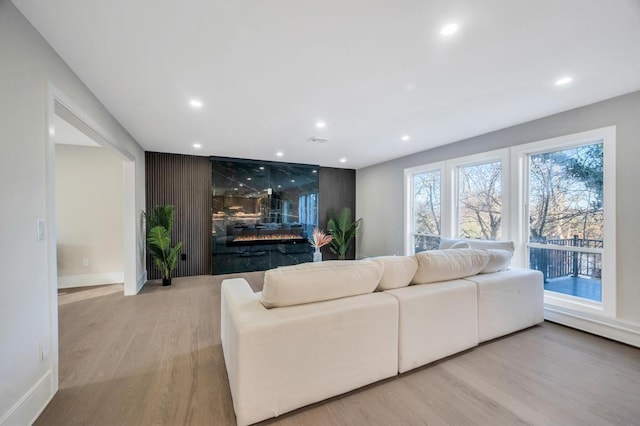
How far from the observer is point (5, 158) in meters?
1.36

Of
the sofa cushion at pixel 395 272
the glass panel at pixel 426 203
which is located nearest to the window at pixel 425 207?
the glass panel at pixel 426 203

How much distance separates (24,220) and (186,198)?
3.77m

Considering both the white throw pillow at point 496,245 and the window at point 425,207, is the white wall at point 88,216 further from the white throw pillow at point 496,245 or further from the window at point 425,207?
the white throw pillow at point 496,245

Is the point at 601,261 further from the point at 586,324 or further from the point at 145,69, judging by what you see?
the point at 145,69

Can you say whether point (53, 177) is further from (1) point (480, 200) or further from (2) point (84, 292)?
(1) point (480, 200)

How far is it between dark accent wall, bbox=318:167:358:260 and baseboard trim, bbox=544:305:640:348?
4264mm

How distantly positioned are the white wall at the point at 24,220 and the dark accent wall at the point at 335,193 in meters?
5.08

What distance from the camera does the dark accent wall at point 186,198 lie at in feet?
15.9

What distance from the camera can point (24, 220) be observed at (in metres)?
1.49

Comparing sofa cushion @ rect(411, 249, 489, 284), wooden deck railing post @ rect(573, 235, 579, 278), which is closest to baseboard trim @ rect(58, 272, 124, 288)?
sofa cushion @ rect(411, 249, 489, 284)

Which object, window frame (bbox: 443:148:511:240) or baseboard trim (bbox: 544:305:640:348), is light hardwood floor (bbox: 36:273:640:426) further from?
window frame (bbox: 443:148:511:240)

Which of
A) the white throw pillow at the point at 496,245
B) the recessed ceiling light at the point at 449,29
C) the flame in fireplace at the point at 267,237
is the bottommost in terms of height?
the flame in fireplace at the point at 267,237

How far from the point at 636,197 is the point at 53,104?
5075mm

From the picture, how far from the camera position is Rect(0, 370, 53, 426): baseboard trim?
Answer: 1.36m
